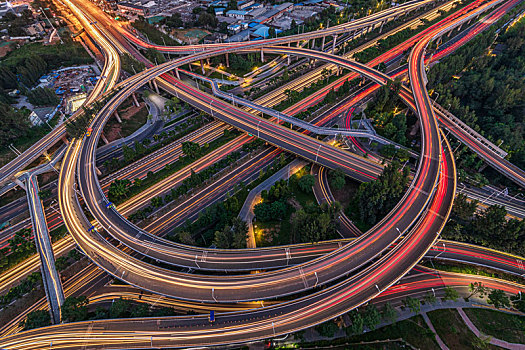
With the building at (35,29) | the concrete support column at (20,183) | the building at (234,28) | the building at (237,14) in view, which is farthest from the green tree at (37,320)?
the building at (35,29)

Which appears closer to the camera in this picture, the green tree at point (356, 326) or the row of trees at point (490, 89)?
the green tree at point (356, 326)

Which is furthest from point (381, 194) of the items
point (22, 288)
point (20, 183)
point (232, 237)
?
point (20, 183)

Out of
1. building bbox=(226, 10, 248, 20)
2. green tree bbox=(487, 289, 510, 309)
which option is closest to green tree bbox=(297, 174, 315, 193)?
green tree bbox=(487, 289, 510, 309)

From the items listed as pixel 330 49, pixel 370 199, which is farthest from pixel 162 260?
pixel 330 49

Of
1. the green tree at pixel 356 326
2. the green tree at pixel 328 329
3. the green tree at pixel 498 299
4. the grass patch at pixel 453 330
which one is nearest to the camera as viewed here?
the green tree at pixel 356 326

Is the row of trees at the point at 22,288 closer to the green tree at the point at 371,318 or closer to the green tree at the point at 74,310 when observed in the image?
the green tree at the point at 74,310

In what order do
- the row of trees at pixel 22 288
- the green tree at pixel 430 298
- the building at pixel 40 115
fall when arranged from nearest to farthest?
the green tree at pixel 430 298
the row of trees at pixel 22 288
the building at pixel 40 115

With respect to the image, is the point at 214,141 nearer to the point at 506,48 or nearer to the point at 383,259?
the point at 383,259

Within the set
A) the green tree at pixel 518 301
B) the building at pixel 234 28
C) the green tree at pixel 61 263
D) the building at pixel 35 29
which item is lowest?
the green tree at pixel 518 301
